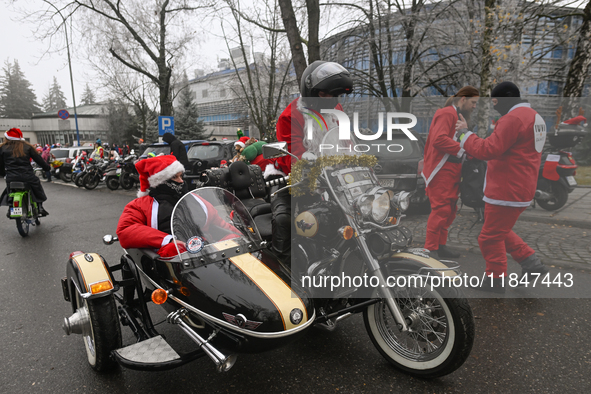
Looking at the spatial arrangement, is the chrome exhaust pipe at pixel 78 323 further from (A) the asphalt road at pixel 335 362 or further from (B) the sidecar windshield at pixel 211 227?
(B) the sidecar windshield at pixel 211 227

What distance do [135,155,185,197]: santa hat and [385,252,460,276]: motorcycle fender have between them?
1800mm

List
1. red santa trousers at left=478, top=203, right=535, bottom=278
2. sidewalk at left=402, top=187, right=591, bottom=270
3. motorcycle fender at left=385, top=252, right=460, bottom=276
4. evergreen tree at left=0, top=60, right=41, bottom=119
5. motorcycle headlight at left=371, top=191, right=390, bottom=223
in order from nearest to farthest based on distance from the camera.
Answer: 1. motorcycle fender at left=385, top=252, right=460, bottom=276
2. motorcycle headlight at left=371, top=191, right=390, bottom=223
3. red santa trousers at left=478, top=203, right=535, bottom=278
4. sidewalk at left=402, top=187, right=591, bottom=270
5. evergreen tree at left=0, top=60, right=41, bottom=119

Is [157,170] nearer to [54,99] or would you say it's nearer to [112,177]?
[112,177]

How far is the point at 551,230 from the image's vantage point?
509cm

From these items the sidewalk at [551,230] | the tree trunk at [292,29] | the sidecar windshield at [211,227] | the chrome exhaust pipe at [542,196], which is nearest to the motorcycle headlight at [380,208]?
the sidecar windshield at [211,227]

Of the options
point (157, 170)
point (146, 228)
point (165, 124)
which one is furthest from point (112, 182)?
point (146, 228)

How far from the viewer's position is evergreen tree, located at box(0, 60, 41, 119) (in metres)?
74.6

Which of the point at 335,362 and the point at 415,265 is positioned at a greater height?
the point at 415,265

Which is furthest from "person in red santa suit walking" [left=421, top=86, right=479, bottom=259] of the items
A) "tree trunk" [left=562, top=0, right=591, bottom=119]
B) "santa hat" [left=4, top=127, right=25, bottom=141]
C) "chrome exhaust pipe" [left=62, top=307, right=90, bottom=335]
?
"santa hat" [left=4, top=127, right=25, bottom=141]

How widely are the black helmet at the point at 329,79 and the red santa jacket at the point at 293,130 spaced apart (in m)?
0.19

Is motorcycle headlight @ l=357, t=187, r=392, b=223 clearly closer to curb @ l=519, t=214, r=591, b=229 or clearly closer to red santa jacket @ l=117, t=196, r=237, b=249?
red santa jacket @ l=117, t=196, r=237, b=249

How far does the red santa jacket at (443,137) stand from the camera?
391 centimetres

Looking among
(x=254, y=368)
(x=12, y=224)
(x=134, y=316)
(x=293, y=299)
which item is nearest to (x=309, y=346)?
(x=254, y=368)

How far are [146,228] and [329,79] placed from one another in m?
1.75
